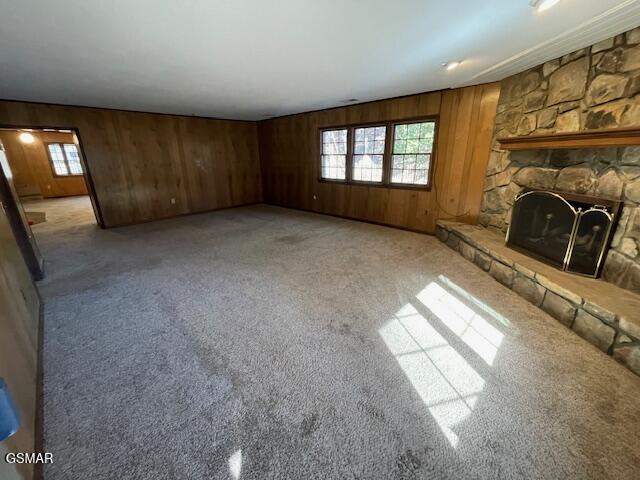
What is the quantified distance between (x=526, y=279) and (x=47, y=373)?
3.95 m

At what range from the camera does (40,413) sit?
4.64ft

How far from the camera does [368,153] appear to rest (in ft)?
16.7

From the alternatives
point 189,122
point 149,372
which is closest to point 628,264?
point 149,372

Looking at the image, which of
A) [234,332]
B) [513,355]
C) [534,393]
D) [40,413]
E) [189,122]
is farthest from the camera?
[189,122]

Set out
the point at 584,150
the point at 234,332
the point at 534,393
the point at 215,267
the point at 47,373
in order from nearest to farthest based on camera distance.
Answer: the point at 534,393 → the point at 47,373 → the point at 234,332 → the point at 584,150 → the point at 215,267

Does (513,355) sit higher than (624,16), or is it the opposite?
(624,16)

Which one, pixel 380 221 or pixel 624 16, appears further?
pixel 380 221

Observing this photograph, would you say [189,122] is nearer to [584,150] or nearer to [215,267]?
[215,267]

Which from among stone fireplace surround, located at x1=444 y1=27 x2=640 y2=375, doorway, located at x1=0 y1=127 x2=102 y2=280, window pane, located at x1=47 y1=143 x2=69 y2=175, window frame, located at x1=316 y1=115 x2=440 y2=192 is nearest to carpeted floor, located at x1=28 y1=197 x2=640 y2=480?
stone fireplace surround, located at x1=444 y1=27 x2=640 y2=375

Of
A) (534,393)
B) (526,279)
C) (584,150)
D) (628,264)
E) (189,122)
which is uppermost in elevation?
(189,122)

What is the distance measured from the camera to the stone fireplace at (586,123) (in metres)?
2.10

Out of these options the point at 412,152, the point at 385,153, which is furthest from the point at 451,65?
the point at 385,153

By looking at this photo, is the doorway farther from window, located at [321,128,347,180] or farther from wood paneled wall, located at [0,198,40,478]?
window, located at [321,128,347,180]

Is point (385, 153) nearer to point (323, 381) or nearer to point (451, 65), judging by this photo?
point (451, 65)
